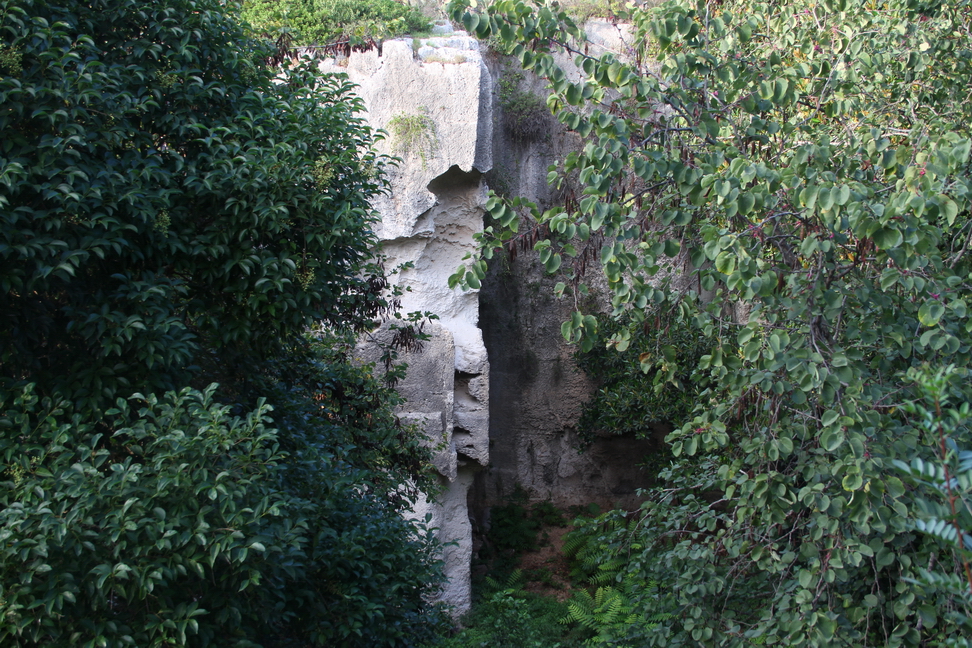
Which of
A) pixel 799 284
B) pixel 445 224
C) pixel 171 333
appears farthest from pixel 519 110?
pixel 799 284

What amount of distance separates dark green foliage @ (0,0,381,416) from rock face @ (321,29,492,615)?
14.5 feet

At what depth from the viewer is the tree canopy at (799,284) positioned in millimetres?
2889

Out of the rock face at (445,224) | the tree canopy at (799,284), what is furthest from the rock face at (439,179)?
the tree canopy at (799,284)

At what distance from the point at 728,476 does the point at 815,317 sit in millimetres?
816

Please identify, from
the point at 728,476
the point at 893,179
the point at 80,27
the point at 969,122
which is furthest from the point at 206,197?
the point at 969,122

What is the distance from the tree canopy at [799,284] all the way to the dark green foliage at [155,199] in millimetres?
1265

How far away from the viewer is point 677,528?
4.44 m

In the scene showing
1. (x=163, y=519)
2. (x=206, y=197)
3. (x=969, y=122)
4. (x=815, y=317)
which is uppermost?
(x=969, y=122)

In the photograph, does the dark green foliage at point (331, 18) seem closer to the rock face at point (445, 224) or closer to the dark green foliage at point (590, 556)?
the rock face at point (445, 224)

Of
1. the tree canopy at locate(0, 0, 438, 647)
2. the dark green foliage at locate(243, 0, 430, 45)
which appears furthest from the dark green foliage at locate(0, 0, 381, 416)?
the dark green foliage at locate(243, 0, 430, 45)

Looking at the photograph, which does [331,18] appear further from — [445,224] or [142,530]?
[142,530]

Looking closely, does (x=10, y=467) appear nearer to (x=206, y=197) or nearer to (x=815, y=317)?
(x=206, y=197)

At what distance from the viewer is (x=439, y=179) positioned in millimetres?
9562

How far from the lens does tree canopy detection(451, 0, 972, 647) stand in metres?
2.89
